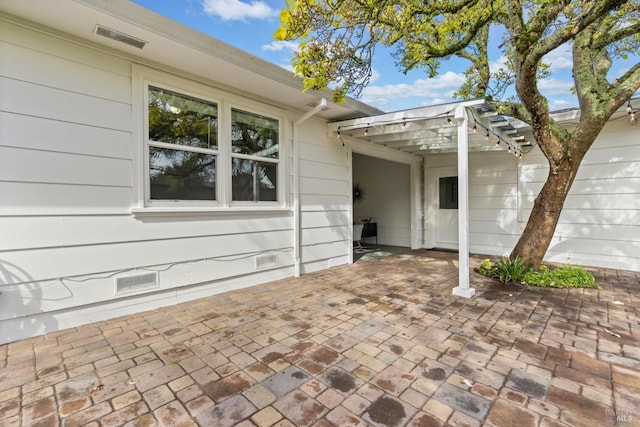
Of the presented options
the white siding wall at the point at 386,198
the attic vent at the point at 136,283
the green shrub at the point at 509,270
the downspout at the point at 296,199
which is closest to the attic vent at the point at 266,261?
the downspout at the point at 296,199

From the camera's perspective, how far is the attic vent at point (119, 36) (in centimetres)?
278

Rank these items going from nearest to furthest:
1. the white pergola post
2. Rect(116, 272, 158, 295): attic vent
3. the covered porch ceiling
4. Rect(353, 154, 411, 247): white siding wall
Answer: Rect(116, 272, 158, 295): attic vent, the white pergola post, the covered porch ceiling, Rect(353, 154, 411, 247): white siding wall

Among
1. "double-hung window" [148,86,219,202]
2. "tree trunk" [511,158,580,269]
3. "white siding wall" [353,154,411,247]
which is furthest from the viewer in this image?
"white siding wall" [353,154,411,247]

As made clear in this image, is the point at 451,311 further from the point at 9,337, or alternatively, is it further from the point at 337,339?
the point at 9,337

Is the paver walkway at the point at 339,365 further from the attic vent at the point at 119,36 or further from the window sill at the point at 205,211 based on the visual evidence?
the attic vent at the point at 119,36

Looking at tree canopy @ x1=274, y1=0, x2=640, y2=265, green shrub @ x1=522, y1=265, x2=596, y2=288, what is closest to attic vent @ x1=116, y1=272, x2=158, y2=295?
tree canopy @ x1=274, y1=0, x2=640, y2=265

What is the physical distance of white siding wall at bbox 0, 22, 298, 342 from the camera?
264 centimetres

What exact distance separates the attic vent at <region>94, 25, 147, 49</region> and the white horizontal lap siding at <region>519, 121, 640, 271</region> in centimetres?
707

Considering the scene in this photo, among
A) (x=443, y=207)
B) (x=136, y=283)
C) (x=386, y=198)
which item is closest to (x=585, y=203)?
(x=443, y=207)

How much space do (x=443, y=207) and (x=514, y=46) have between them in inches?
185

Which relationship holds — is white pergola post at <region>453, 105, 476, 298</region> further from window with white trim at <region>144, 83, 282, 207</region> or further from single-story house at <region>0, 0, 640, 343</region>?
window with white trim at <region>144, 83, 282, 207</region>

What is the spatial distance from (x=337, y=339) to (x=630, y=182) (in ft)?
19.5

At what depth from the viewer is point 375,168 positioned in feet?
30.0

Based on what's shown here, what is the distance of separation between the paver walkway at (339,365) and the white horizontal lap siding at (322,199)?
169 centimetres
